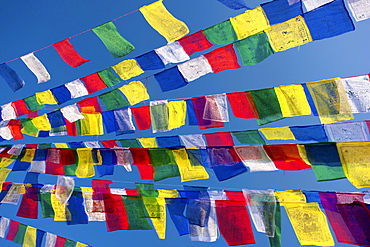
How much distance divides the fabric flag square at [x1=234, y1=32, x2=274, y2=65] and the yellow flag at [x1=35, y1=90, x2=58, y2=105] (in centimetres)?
349

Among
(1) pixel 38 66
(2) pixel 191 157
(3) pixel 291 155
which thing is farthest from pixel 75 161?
(3) pixel 291 155

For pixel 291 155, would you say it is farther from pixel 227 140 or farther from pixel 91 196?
pixel 91 196

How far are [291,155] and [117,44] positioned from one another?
294 centimetres

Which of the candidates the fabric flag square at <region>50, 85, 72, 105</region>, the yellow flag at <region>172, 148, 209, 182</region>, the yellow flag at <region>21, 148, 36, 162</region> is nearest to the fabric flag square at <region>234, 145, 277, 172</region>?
the yellow flag at <region>172, 148, 209, 182</region>

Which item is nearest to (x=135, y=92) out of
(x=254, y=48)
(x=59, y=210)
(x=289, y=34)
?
(x=254, y=48)

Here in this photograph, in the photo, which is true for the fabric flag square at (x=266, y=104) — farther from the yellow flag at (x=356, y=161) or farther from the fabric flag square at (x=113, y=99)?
the fabric flag square at (x=113, y=99)

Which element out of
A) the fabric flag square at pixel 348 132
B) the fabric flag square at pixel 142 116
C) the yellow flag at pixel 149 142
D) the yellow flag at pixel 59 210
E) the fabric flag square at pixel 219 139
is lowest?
the yellow flag at pixel 59 210

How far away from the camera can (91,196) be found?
5625 mm

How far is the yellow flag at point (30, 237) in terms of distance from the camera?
6.16m

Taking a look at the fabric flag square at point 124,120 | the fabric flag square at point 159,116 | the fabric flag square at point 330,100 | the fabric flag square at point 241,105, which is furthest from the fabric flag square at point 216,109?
the fabric flag square at point 124,120

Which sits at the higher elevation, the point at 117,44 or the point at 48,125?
the point at 117,44

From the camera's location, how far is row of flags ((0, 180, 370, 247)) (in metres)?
4.14

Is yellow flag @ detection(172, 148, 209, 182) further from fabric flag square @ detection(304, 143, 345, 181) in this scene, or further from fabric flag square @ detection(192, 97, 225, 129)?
fabric flag square @ detection(304, 143, 345, 181)

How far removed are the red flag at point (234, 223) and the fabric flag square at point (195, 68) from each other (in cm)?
188
